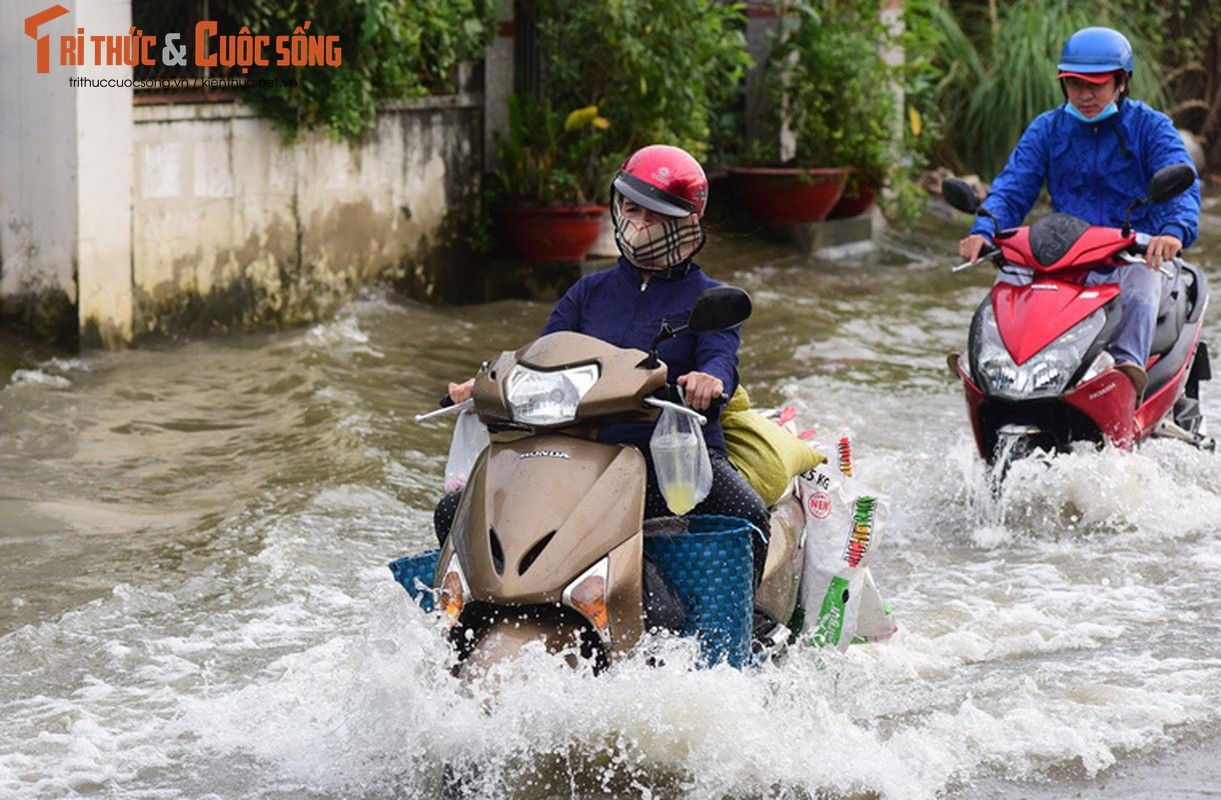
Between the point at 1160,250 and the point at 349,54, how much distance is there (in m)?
5.29

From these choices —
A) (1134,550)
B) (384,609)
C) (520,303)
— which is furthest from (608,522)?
(520,303)

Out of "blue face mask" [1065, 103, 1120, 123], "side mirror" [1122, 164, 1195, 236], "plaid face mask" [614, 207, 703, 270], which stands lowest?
"plaid face mask" [614, 207, 703, 270]

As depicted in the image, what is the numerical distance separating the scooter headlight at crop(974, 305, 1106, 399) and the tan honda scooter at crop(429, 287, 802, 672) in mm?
2770

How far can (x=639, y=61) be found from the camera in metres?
11.6

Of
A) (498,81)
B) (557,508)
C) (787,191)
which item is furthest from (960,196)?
(787,191)

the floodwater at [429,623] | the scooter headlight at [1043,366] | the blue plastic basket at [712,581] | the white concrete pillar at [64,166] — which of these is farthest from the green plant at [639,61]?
the blue plastic basket at [712,581]

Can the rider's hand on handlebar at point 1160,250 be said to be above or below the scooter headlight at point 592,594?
above

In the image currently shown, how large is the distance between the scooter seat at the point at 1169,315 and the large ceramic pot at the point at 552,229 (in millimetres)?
5016

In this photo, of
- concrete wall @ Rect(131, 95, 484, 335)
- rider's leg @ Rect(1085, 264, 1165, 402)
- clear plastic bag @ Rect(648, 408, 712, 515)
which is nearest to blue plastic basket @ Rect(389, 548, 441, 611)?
clear plastic bag @ Rect(648, 408, 712, 515)

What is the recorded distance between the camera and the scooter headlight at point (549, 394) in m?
4.15

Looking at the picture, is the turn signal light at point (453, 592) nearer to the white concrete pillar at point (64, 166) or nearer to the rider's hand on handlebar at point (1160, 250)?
the rider's hand on handlebar at point (1160, 250)

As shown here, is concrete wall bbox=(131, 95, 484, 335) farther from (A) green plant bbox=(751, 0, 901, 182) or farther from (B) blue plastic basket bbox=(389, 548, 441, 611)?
(B) blue plastic basket bbox=(389, 548, 441, 611)

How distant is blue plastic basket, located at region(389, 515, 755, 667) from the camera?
4.27 meters

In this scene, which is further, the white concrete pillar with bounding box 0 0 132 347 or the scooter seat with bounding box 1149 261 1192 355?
the white concrete pillar with bounding box 0 0 132 347
